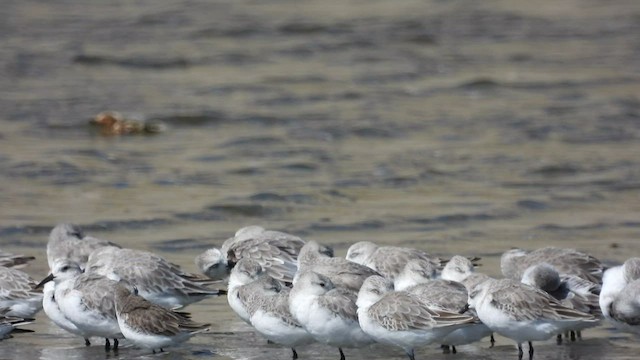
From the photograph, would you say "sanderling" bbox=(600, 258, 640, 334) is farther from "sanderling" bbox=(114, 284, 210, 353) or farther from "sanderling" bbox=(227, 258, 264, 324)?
"sanderling" bbox=(114, 284, 210, 353)

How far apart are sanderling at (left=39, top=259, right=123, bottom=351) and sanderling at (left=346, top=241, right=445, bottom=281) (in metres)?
2.60

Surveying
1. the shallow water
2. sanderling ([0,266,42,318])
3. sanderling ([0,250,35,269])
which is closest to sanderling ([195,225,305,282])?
the shallow water

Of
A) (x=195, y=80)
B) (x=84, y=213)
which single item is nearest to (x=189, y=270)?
(x=84, y=213)

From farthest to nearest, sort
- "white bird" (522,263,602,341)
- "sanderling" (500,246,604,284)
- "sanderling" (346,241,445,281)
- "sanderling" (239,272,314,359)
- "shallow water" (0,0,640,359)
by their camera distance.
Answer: "shallow water" (0,0,640,359)
"sanderling" (346,241,445,281)
"sanderling" (500,246,604,284)
"white bird" (522,263,602,341)
"sanderling" (239,272,314,359)

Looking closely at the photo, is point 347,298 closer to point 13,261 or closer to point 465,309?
point 465,309

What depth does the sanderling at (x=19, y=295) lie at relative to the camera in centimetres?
1195

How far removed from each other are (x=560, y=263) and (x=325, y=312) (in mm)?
2687

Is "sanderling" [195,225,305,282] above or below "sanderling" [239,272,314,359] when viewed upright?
below

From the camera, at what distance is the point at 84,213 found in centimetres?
1752

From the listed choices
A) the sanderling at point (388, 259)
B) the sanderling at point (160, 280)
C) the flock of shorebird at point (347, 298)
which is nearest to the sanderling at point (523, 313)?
the flock of shorebird at point (347, 298)

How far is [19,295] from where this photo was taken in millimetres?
12016

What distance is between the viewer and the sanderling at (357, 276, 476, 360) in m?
10.2

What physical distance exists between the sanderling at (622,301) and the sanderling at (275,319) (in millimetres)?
2371

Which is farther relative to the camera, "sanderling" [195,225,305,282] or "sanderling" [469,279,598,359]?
"sanderling" [195,225,305,282]
